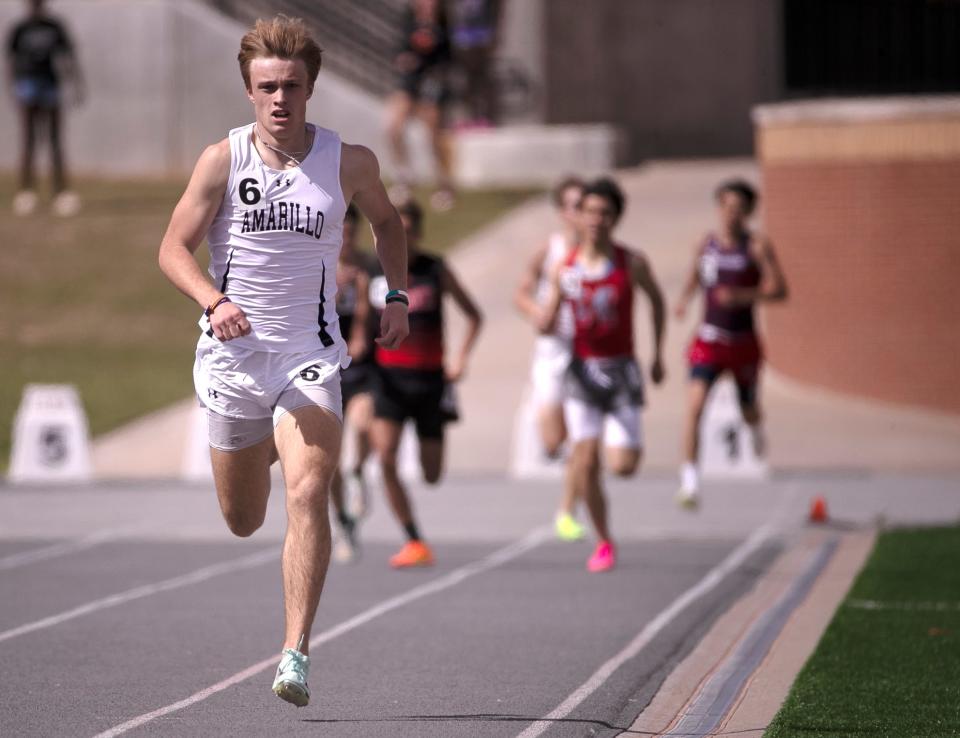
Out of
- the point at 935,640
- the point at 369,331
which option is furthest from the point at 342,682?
the point at 369,331

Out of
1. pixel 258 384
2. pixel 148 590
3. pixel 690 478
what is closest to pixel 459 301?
pixel 148 590

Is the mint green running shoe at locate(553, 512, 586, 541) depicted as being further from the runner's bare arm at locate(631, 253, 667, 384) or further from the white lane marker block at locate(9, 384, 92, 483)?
the white lane marker block at locate(9, 384, 92, 483)

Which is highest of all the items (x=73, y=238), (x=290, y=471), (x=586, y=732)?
(x=73, y=238)

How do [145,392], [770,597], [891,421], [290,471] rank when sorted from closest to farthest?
1. [290,471]
2. [770,597]
3. [891,421]
4. [145,392]

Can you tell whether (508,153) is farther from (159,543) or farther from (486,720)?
(486,720)

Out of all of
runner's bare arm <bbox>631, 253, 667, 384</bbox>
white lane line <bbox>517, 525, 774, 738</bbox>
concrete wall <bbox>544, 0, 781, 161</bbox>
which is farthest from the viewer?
concrete wall <bbox>544, 0, 781, 161</bbox>

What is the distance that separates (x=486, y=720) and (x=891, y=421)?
12.8 meters

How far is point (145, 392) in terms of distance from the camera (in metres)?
21.4

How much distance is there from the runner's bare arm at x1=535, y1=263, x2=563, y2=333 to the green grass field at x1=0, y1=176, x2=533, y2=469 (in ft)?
27.5

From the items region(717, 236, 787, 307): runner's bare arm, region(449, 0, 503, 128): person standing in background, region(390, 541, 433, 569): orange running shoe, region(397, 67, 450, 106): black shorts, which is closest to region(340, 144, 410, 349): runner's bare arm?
region(390, 541, 433, 569): orange running shoe

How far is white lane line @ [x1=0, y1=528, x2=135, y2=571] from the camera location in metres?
12.5

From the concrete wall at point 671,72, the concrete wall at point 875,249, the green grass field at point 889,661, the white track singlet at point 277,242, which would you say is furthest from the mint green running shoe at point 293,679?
the concrete wall at point 671,72

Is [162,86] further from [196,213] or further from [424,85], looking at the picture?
[196,213]

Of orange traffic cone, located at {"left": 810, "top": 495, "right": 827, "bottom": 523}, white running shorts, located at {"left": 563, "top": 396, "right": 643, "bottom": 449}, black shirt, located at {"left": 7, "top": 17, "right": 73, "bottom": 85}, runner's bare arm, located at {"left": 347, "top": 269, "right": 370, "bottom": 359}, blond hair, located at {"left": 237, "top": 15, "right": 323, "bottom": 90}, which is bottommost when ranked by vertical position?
orange traffic cone, located at {"left": 810, "top": 495, "right": 827, "bottom": 523}
